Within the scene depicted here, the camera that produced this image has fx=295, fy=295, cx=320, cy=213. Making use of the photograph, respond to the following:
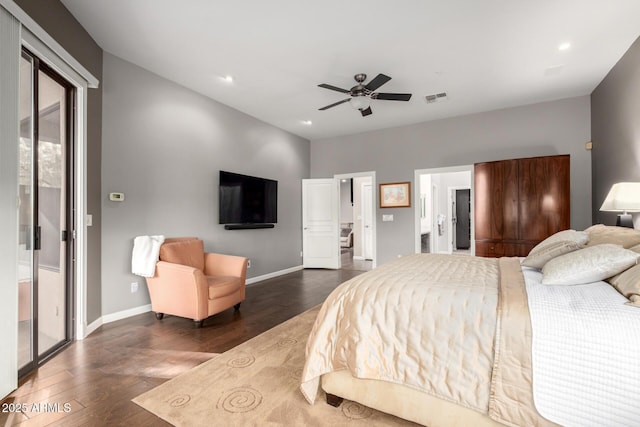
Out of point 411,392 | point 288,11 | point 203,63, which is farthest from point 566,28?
point 203,63

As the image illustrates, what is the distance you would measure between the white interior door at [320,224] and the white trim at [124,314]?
339 cm

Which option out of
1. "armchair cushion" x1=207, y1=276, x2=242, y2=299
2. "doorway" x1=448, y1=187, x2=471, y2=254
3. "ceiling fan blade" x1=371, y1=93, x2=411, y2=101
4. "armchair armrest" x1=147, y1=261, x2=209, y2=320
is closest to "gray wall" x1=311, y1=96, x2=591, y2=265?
"ceiling fan blade" x1=371, y1=93, x2=411, y2=101

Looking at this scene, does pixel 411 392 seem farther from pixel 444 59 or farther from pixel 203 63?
pixel 203 63

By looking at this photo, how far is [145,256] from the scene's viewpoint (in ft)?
10.2

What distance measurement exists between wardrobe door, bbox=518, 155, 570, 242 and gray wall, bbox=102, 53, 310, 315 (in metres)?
4.10

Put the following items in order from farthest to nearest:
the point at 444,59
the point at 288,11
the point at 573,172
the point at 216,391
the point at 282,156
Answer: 1. the point at 282,156
2. the point at 573,172
3. the point at 444,59
4. the point at 288,11
5. the point at 216,391

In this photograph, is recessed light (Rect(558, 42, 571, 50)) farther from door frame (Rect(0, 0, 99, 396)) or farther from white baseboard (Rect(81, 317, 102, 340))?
white baseboard (Rect(81, 317, 102, 340))

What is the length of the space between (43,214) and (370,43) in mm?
3321

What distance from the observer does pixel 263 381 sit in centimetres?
197

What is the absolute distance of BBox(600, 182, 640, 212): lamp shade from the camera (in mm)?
2502

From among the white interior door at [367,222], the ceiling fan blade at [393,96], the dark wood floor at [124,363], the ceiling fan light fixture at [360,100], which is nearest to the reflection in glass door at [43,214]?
the dark wood floor at [124,363]

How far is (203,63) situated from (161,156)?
4.08 ft

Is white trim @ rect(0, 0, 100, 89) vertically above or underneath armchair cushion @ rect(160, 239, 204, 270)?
above

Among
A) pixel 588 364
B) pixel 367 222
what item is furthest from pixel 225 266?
pixel 367 222
